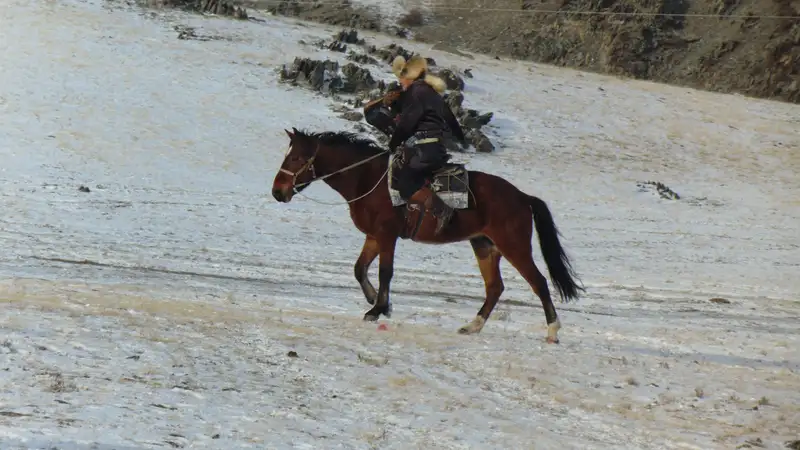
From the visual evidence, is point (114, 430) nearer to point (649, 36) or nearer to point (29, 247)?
point (29, 247)

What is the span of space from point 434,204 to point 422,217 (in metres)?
0.34

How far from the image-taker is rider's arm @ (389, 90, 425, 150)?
1016 cm

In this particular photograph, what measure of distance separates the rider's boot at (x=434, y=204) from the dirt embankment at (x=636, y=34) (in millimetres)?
37592

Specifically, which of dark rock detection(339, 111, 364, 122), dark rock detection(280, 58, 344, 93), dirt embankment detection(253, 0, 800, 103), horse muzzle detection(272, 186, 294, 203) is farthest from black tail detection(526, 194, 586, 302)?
dirt embankment detection(253, 0, 800, 103)

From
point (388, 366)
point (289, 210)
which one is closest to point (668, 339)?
point (388, 366)

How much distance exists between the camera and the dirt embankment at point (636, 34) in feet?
147

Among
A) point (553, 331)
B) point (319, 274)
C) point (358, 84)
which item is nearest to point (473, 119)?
point (358, 84)

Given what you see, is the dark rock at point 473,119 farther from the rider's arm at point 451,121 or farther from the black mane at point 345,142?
the rider's arm at point 451,121

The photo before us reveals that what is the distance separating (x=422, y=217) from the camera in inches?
Result: 417

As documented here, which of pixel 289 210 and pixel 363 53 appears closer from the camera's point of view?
pixel 289 210

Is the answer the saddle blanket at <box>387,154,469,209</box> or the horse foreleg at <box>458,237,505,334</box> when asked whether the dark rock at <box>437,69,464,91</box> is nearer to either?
the horse foreleg at <box>458,237,505,334</box>

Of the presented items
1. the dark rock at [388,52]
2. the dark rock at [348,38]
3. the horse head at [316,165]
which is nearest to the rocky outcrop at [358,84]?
the dark rock at [388,52]

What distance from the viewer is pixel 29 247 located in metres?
14.8

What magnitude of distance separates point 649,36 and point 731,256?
30906 mm
